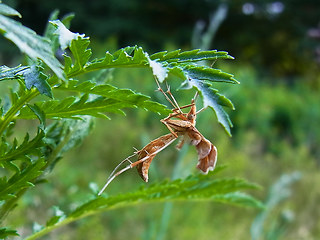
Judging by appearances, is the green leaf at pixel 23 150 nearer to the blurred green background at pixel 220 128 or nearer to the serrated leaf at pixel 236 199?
the blurred green background at pixel 220 128

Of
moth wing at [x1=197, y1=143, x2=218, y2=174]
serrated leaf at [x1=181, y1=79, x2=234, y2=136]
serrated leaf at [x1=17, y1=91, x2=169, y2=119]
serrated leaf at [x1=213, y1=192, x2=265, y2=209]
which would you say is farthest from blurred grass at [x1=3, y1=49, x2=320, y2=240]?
serrated leaf at [x1=181, y1=79, x2=234, y2=136]

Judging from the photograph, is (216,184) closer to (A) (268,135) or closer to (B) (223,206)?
(B) (223,206)

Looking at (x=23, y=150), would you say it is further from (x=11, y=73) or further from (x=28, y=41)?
(x=28, y=41)

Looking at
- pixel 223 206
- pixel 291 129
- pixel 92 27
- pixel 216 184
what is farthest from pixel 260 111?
pixel 216 184

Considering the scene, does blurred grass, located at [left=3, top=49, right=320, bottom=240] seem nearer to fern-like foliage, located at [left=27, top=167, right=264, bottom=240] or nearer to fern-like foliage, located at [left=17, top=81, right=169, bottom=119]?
fern-like foliage, located at [left=27, top=167, right=264, bottom=240]

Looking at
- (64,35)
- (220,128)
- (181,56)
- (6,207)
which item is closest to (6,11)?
(64,35)
